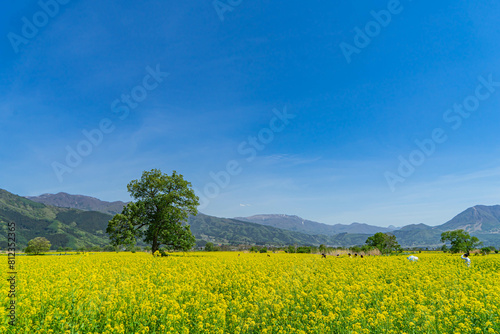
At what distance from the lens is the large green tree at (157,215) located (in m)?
43.4

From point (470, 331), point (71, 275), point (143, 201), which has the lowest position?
point (470, 331)

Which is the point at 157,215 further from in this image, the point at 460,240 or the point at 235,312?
the point at 460,240

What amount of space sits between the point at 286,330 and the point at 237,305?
1932 mm

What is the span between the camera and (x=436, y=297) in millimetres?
10914

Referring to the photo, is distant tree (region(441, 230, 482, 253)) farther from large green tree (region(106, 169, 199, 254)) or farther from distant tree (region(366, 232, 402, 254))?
large green tree (region(106, 169, 199, 254))

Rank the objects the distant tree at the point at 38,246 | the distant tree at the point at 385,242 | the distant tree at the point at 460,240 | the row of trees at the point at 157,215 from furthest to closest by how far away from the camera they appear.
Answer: the distant tree at the point at 38,246, the distant tree at the point at 385,242, the distant tree at the point at 460,240, the row of trees at the point at 157,215

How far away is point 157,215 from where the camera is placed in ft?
148

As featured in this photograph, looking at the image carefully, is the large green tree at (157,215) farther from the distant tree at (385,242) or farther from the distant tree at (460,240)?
the distant tree at (385,242)

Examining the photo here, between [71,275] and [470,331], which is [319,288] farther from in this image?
[71,275]

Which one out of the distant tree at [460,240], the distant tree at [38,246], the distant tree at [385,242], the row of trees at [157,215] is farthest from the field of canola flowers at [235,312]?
the distant tree at [38,246]

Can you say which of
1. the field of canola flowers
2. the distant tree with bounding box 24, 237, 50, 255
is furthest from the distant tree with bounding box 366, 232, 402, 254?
the distant tree with bounding box 24, 237, 50, 255

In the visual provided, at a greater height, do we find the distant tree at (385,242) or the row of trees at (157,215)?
the row of trees at (157,215)

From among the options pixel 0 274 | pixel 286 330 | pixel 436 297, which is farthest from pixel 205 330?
pixel 0 274

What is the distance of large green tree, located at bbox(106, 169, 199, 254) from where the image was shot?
43.4 metres
